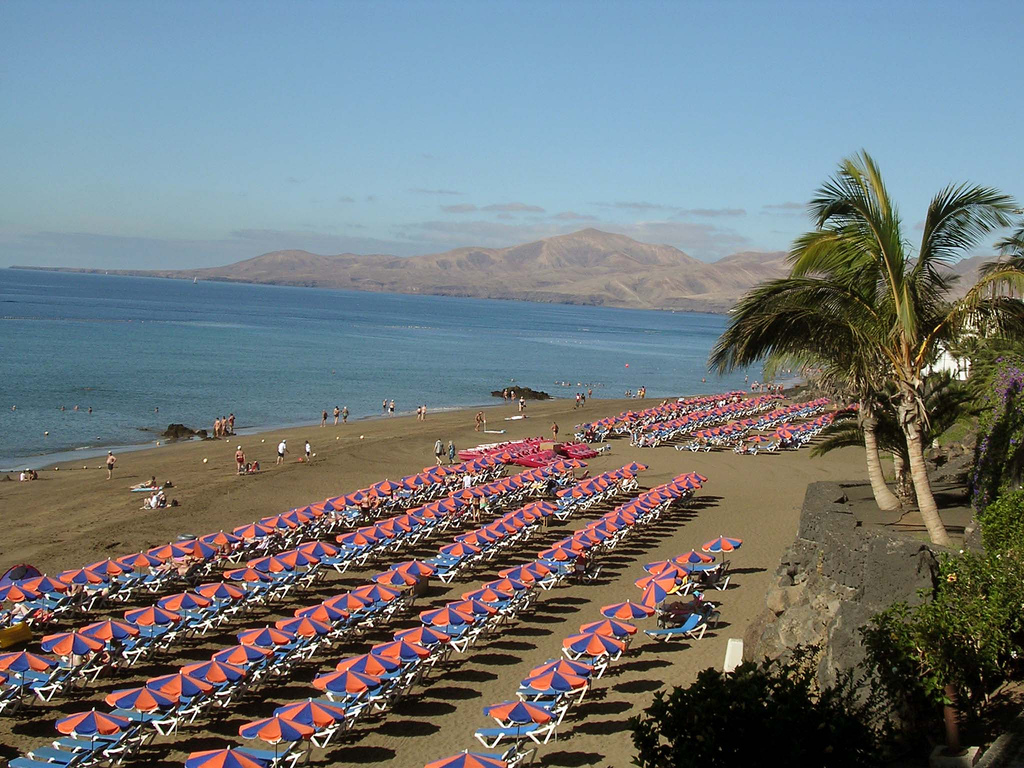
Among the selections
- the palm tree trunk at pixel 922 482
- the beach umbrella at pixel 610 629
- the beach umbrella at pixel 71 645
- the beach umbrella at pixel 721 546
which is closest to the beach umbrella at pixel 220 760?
the beach umbrella at pixel 71 645

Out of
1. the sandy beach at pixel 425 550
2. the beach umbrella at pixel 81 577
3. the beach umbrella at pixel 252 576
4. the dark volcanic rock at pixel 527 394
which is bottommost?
the dark volcanic rock at pixel 527 394

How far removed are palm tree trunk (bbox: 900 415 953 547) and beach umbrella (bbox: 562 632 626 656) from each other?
4.63 meters

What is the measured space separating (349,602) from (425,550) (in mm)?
5578

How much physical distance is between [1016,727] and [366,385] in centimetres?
5610

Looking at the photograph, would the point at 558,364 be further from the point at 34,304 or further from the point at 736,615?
the point at 34,304

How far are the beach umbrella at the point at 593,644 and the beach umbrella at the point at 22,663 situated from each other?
285 inches

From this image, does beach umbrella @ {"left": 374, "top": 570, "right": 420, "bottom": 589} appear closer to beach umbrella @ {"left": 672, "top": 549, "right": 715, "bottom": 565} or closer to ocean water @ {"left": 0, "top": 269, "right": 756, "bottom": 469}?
beach umbrella @ {"left": 672, "top": 549, "right": 715, "bottom": 565}

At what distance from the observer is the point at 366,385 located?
198 ft

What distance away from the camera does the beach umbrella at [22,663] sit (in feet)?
37.9

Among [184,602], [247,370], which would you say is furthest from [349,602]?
[247,370]

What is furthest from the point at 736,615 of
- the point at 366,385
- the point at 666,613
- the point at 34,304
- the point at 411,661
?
the point at 34,304

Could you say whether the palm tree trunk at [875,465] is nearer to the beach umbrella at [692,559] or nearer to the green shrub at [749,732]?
the beach umbrella at [692,559]

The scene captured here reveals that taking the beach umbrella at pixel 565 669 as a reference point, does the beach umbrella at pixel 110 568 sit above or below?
below

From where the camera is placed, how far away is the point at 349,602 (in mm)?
14156
